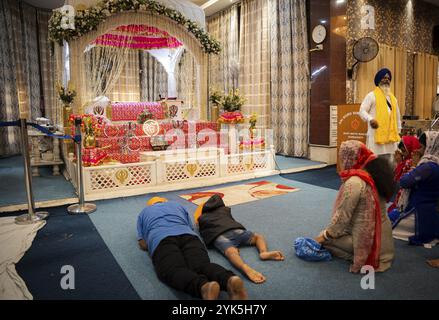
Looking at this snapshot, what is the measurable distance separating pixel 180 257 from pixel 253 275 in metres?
0.49

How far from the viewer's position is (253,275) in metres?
2.18

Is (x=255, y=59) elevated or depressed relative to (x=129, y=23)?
depressed

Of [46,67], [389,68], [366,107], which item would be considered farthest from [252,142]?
[46,67]

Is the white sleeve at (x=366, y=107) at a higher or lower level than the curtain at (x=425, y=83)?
lower

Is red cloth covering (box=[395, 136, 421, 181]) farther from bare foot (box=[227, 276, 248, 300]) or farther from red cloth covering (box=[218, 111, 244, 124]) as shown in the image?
red cloth covering (box=[218, 111, 244, 124])

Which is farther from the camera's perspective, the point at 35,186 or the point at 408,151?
the point at 35,186

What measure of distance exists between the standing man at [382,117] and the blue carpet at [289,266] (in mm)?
1371

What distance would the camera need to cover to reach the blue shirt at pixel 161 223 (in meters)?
2.28

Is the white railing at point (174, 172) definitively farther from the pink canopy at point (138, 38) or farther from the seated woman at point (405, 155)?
the pink canopy at point (138, 38)

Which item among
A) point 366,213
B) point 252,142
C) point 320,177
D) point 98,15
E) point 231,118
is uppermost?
point 98,15

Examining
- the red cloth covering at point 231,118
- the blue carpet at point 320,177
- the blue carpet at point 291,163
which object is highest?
the red cloth covering at point 231,118

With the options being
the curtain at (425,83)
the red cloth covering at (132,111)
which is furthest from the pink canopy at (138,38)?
the curtain at (425,83)

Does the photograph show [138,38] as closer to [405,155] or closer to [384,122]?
[384,122]
